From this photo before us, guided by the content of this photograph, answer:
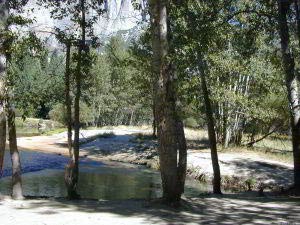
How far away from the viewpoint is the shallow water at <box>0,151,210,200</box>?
23438 millimetres

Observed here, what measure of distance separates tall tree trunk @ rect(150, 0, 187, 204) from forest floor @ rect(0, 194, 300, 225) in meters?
0.71

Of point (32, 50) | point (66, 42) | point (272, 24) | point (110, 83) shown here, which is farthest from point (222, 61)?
point (110, 83)

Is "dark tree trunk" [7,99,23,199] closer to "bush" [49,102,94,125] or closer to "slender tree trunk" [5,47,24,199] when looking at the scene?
"slender tree trunk" [5,47,24,199]

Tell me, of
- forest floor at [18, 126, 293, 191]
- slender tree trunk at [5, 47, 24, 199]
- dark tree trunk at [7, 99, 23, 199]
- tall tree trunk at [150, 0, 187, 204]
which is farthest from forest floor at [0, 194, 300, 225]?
forest floor at [18, 126, 293, 191]

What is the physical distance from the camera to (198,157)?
3247cm

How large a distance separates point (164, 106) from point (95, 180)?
1589cm

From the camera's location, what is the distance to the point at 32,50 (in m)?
15.7

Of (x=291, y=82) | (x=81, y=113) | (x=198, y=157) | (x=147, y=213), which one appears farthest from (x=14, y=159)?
(x=81, y=113)

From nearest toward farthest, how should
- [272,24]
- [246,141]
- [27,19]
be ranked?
[27,19]
[272,24]
[246,141]

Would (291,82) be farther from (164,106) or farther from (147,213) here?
(147,213)

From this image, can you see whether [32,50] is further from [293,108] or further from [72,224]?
[293,108]

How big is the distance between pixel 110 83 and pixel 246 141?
49.4m

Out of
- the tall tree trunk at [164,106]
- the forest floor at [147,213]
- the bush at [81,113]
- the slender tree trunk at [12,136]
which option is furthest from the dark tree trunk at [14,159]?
the bush at [81,113]

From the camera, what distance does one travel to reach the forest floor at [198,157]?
2662 cm
